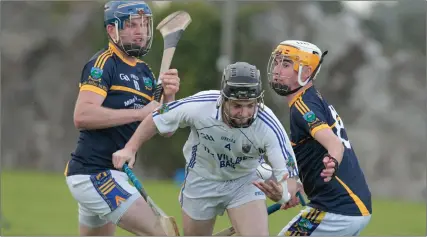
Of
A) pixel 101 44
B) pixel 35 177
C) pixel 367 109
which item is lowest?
pixel 35 177

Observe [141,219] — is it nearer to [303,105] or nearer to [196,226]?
[196,226]

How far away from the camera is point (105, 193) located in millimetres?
5629

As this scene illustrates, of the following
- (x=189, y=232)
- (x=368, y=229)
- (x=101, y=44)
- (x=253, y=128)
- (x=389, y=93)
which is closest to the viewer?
(x=253, y=128)

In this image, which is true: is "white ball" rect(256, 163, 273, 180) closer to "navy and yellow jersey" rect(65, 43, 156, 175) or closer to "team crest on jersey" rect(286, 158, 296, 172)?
"team crest on jersey" rect(286, 158, 296, 172)

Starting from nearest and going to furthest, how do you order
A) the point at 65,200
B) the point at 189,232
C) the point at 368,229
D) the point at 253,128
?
the point at 253,128
the point at 189,232
the point at 368,229
the point at 65,200

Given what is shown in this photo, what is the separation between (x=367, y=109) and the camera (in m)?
18.7

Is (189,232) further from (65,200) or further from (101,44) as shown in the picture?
(101,44)

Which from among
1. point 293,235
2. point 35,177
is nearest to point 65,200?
point 35,177

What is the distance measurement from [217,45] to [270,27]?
1504 millimetres

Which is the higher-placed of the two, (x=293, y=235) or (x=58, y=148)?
(x=293, y=235)

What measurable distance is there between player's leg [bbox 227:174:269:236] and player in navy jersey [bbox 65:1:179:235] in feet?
1.80

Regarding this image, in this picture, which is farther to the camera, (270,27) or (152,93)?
(270,27)

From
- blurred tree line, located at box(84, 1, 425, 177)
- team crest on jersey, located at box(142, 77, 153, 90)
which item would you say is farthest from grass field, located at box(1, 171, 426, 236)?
team crest on jersey, located at box(142, 77, 153, 90)

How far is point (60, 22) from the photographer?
20.8 meters
